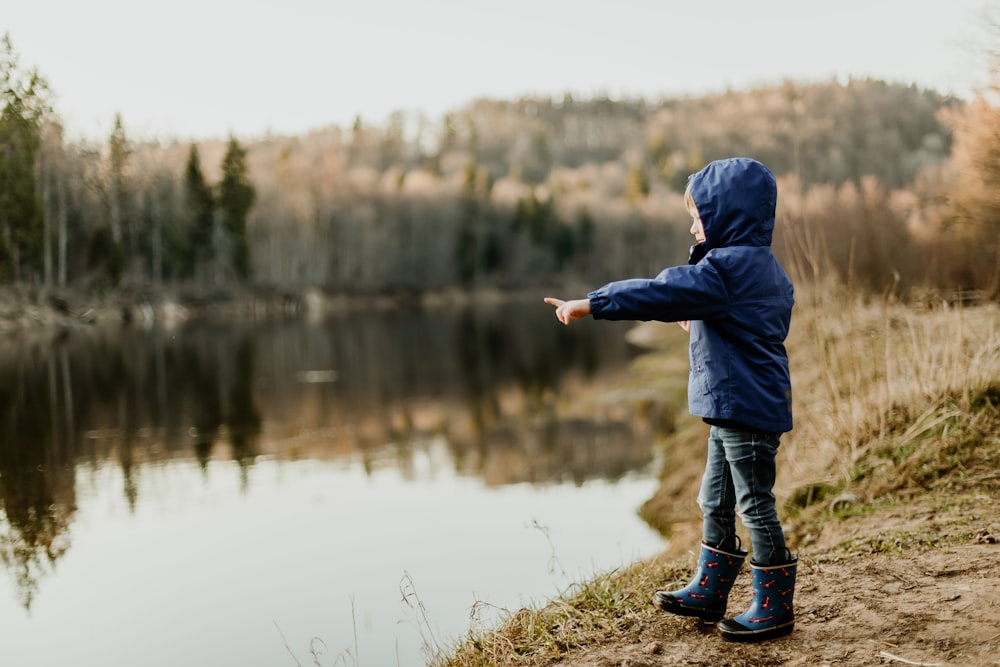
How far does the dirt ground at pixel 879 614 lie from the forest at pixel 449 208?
2721 mm

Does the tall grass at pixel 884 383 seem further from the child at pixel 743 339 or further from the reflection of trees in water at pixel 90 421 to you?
the reflection of trees in water at pixel 90 421

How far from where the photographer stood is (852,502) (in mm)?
5859

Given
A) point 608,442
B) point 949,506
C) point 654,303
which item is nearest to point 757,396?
point 654,303

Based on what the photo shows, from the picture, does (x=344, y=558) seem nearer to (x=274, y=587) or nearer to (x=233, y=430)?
(x=274, y=587)

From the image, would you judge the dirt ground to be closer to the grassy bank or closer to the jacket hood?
the grassy bank

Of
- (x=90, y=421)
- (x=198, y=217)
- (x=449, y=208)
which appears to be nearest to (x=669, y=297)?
(x=90, y=421)

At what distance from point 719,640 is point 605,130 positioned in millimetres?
164149

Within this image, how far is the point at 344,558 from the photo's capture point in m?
8.12

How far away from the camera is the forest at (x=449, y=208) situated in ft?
37.4

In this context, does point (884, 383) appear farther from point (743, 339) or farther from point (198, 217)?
point (198, 217)

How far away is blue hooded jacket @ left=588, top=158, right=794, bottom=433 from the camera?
3223mm

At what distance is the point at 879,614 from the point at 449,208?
73.3 metres

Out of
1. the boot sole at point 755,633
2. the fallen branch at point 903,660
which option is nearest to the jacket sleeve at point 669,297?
the boot sole at point 755,633

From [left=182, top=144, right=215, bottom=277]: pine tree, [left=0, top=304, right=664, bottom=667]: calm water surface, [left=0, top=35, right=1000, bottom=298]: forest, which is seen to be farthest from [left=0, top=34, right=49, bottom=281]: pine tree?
[left=0, top=304, right=664, bottom=667]: calm water surface
